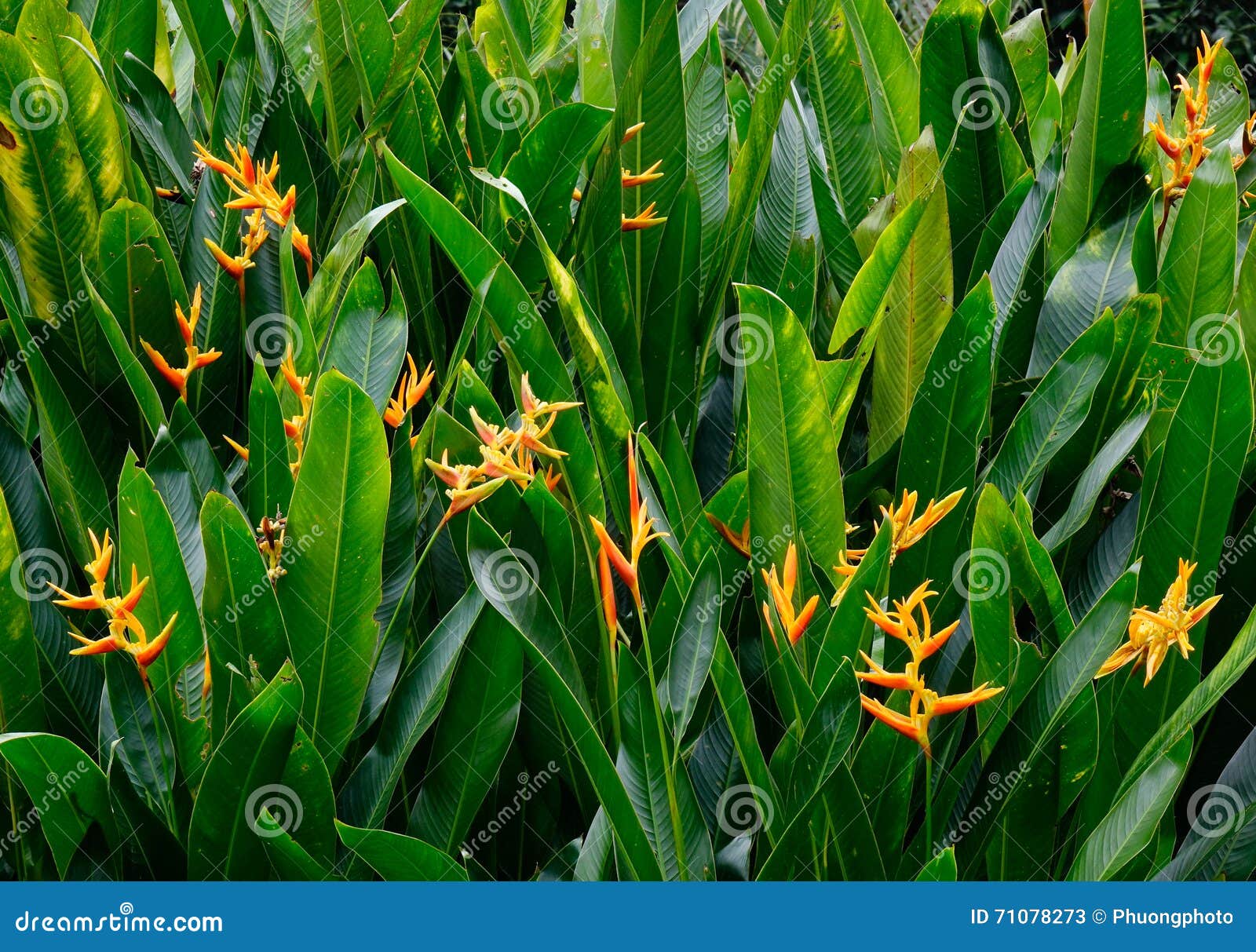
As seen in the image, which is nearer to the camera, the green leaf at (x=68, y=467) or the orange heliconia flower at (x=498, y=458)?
the orange heliconia flower at (x=498, y=458)

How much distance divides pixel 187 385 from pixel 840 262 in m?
0.69

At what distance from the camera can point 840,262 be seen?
129 cm

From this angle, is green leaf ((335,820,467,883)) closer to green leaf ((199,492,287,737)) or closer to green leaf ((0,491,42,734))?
green leaf ((199,492,287,737))

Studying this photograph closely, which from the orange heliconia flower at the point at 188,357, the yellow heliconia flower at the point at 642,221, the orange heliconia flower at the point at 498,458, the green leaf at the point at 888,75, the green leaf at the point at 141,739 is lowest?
the green leaf at the point at 141,739

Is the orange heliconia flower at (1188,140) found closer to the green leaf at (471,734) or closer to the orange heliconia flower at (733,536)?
the orange heliconia flower at (733,536)

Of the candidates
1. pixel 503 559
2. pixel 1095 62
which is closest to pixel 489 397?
pixel 503 559

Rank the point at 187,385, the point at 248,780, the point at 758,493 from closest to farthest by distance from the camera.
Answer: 1. the point at 248,780
2. the point at 758,493
3. the point at 187,385

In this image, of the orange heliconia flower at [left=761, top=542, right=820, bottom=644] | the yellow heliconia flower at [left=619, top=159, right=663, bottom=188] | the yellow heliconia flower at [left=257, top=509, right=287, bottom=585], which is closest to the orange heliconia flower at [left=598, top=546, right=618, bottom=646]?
the orange heliconia flower at [left=761, top=542, right=820, bottom=644]

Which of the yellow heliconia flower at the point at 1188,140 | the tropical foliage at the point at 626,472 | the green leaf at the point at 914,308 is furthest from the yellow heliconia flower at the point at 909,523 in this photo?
the yellow heliconia flower at the point at 1188,140

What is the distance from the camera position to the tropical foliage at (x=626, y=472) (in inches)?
31.9

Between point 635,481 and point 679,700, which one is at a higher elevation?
point 635,481

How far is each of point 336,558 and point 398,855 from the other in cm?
21

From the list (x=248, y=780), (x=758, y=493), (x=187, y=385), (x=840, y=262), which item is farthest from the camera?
(x=840, y=262)
